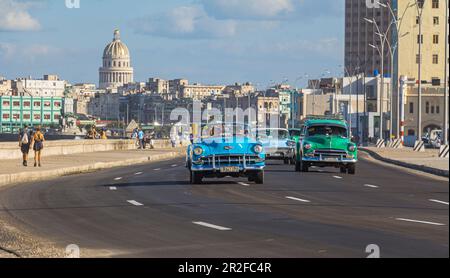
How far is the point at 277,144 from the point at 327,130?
8475 millimetres

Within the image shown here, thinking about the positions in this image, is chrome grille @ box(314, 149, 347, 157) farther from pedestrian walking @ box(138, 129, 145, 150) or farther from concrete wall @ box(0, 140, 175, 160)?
pedestrian walking @ box(138, 129, 145, 150)

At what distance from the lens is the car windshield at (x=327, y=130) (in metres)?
41.2

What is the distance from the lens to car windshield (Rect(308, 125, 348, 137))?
4119 cm

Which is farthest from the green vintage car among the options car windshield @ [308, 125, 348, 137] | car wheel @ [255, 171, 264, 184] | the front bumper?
car wheel @ [255, 171, 264, 184]

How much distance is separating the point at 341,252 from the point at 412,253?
0.88 metres

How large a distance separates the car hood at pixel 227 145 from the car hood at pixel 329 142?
853 cm

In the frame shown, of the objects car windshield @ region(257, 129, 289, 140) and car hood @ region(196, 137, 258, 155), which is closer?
car hood @ region(196, 137, 258, 155)

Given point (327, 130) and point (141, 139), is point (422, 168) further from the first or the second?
point (141, 139)

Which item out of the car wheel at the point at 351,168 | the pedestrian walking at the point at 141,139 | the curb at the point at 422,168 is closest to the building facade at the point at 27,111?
the pedestrian walking at the point at 141,139

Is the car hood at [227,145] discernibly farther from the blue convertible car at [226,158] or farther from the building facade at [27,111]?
the building facade at [27,111]

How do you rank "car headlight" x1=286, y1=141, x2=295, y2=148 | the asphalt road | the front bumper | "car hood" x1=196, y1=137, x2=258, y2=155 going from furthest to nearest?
the front bumper, "car headlight" x1=286, y1=141, x2=295, y2=148, "car hood" x1=196, y1=137, x2=258, y2=155, the asphalt road

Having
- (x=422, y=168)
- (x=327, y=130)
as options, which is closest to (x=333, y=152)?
(x=327, y=130)

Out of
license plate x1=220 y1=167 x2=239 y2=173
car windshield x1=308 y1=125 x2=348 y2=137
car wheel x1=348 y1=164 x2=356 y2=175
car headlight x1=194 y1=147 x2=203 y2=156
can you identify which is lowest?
car wheel x1=348 y1=164 x2=356 y2=175

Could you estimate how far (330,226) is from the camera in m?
18.6
